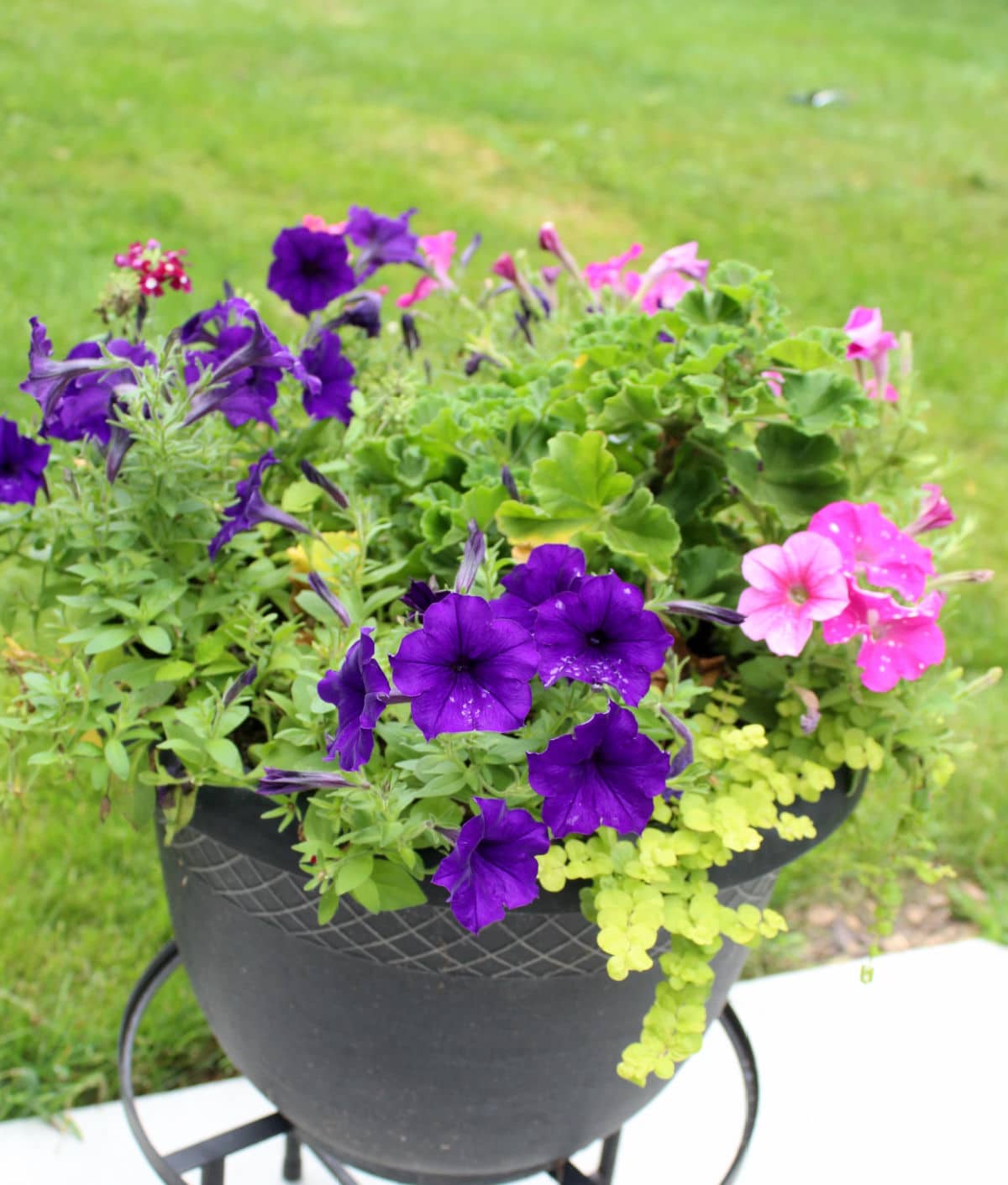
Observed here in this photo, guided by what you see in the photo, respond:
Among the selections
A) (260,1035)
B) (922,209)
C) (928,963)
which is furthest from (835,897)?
(922,209)

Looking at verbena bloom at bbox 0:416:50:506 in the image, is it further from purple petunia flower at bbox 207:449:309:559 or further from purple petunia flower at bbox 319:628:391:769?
purple petunia flower at bbox 319:628:391:769

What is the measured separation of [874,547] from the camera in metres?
1.11

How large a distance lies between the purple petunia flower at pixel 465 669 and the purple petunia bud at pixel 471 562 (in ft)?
0.23

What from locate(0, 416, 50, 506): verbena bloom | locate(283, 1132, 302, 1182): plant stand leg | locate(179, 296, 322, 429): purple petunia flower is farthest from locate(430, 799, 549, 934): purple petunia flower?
locate(283, 1132, 302, 1182): plant stand leg

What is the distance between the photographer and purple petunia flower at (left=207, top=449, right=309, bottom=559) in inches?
42.9

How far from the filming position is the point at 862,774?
117 centimetres

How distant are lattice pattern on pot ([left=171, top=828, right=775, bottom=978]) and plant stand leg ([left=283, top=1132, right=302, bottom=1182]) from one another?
729mm

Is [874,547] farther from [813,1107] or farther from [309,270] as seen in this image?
[813,1107]

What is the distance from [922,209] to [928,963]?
15.6 feet

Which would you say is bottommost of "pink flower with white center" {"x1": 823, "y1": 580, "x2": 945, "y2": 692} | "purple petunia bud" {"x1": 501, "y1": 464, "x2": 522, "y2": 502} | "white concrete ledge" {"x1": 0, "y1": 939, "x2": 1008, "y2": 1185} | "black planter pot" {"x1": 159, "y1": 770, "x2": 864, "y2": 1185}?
"white concrete ledge" {"x1": 0, "y1": 939, "x2": 1008, "y2": 1185}

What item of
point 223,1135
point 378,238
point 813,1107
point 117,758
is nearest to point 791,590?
point 117,758

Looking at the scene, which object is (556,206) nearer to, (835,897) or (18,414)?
(18,414)

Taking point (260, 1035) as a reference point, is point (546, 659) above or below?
above

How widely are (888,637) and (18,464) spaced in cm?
81
